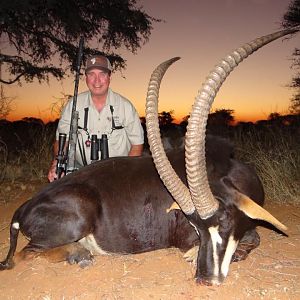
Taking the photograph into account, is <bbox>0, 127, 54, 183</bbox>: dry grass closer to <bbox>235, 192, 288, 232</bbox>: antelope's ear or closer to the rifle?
the rifle

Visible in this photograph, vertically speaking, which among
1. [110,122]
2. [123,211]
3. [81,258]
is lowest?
[81,258]

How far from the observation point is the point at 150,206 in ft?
13.5

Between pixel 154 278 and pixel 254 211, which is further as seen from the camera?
pixel 154 278

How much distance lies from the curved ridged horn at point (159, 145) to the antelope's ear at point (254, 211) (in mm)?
397

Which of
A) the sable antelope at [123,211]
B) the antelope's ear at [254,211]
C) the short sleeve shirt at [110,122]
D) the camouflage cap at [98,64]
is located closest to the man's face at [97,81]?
the camouflage cap at [98,64]

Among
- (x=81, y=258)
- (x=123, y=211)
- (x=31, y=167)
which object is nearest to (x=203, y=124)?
(x=123, y=211)

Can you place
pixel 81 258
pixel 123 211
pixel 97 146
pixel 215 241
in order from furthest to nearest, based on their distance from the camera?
pixel 97 146, pixel 123 211, pixel 81 258, pixel 215 241

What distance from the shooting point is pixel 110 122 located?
5715 millimetres

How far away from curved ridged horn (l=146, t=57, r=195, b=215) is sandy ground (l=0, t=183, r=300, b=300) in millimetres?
623

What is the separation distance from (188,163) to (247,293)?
107 cm

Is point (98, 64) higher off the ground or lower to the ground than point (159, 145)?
higher

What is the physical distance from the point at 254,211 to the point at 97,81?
9.99ft

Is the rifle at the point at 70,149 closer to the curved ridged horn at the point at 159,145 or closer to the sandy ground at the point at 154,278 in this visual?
the sandy ground at the point at 154,278

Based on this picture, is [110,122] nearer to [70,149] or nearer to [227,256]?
[70,149]
